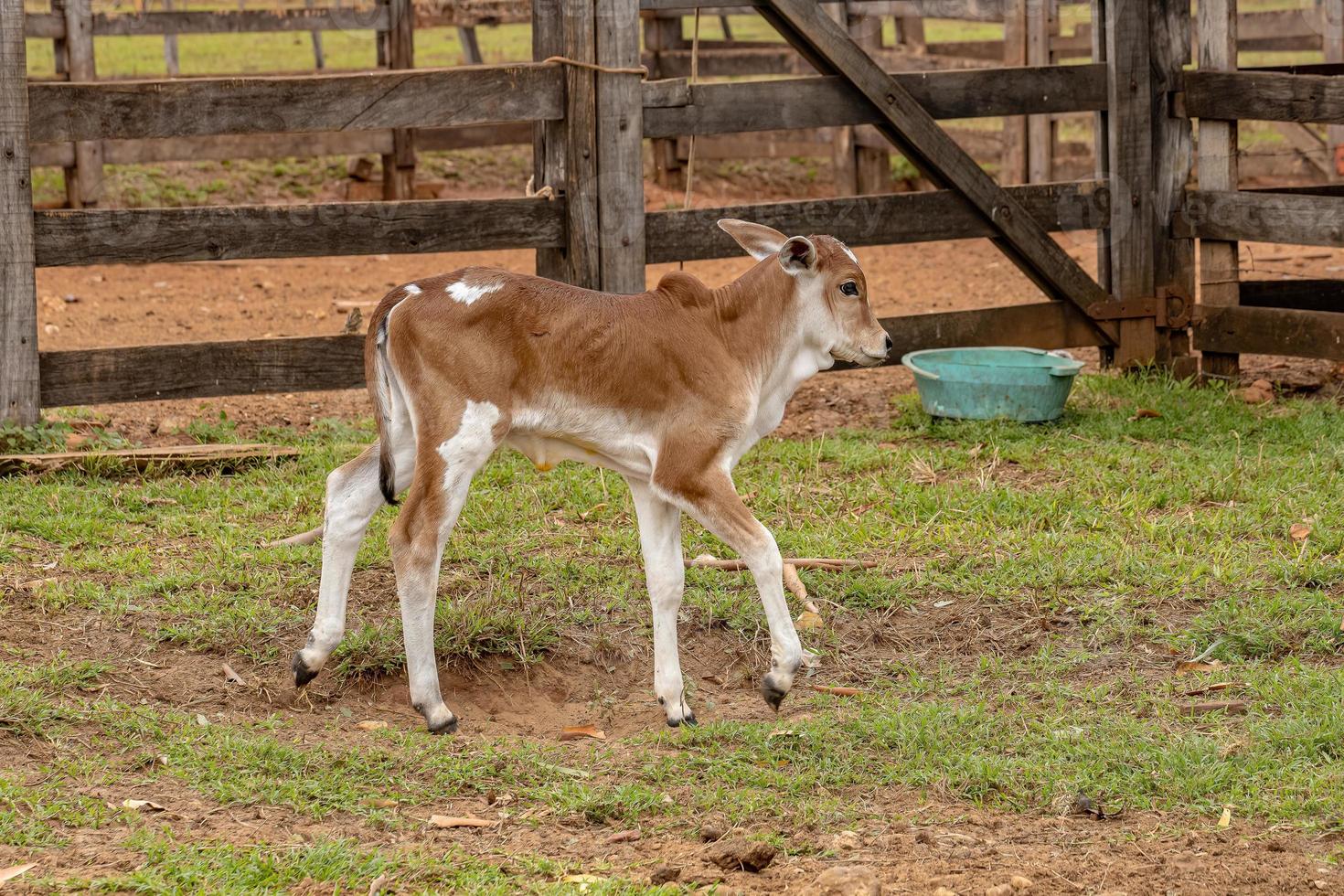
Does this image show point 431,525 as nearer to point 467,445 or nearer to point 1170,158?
point 467,445

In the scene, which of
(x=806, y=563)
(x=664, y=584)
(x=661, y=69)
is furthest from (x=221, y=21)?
(x=664, y=584)

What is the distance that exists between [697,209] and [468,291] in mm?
3520

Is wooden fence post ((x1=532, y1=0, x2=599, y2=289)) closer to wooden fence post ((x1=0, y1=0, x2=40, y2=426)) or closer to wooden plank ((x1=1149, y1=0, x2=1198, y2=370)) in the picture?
wooden fence post ((x1=0, y1=0, x2=40, y2=426))

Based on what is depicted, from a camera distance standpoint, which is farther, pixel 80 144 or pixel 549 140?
pixel 80 144

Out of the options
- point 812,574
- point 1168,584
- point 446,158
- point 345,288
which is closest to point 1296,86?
point 1168,584

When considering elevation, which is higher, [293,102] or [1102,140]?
[293,102]

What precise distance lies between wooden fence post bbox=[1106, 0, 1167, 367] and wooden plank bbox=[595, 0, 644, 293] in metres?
2.97

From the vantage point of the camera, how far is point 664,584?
538cm

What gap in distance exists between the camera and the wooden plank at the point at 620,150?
27.2ft

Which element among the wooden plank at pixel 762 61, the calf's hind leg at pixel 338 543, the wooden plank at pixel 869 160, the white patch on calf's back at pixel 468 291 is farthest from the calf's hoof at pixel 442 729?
the wooden plank at pixel 762 61

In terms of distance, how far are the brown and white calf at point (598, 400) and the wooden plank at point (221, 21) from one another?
10289 millimetres

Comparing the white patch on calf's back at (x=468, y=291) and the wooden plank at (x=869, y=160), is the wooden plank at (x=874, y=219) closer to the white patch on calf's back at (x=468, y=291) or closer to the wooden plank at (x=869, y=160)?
the white patch on calf's back at (x=468, y=291)

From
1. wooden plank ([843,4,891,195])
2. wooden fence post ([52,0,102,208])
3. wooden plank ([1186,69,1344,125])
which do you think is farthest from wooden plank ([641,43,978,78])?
wooden plank ([1186,69,1344,125])

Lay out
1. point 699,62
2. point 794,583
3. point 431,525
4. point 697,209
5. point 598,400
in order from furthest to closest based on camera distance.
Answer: point 699,62 → point 697,209 → point 794,583 → point 598,400 → point 431,525
